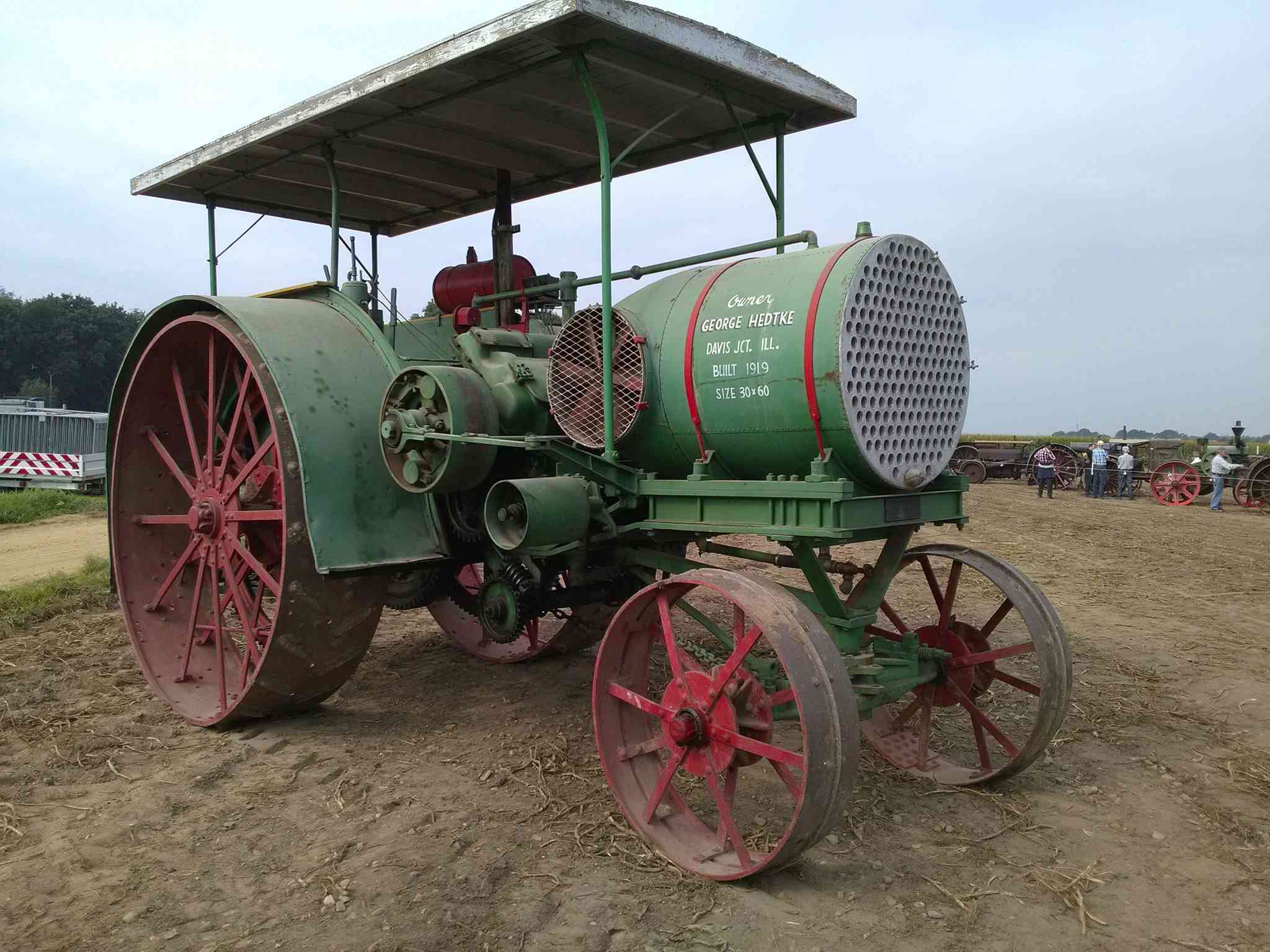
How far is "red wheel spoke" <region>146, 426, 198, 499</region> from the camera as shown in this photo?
5.17 metres

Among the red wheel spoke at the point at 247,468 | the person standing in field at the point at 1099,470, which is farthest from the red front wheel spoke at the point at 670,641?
the person standing in field at the point at 1099,470

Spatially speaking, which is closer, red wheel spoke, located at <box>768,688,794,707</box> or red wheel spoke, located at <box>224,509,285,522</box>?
red wheel spoke, located at <box>768,688,794,707</box>

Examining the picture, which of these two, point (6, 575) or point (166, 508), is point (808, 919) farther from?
point (6, 575)

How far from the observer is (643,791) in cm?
366

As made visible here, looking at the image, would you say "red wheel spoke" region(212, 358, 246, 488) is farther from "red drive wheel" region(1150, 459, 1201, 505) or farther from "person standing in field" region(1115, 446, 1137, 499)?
"person standing in field" region(1115, 446, 1137, 499)

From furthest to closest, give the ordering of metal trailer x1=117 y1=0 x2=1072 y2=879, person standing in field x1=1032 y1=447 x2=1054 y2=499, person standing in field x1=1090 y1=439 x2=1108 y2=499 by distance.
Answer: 1. person standing in field x1=1090 y1=439 x2=1108 y2=499
2. person standing in field x1=1032 y1=447 x2=1054 y2=499
3. metal trailer x1=117 y1=0 x2=1072 y2=879

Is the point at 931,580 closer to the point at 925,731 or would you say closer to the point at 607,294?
the point at 925,731

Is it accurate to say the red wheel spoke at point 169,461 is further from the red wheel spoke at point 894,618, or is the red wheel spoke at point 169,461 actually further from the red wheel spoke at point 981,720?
the red wheel spoke at point 981,720

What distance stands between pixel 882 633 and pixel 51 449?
2214 cm

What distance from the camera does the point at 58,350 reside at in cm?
5025

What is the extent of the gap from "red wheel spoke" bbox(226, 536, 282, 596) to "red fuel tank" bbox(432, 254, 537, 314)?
1699 millimetres

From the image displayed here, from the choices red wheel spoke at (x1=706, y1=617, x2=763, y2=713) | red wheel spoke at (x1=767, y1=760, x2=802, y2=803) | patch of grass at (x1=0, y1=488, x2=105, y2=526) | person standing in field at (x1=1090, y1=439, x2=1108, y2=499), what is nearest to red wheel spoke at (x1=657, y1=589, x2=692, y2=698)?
red wheel spoke at (x1=706, y1=617, x2=763, y2=713)

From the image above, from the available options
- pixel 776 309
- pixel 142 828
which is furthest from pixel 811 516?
pixel 142 828

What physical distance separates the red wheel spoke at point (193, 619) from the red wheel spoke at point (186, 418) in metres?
0.46
